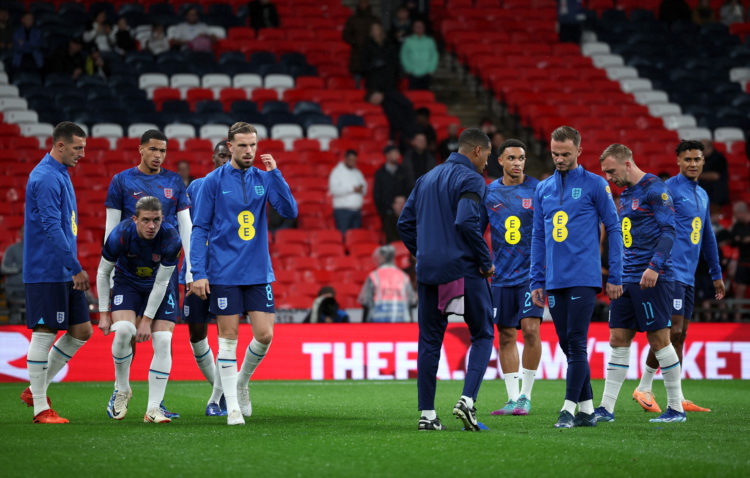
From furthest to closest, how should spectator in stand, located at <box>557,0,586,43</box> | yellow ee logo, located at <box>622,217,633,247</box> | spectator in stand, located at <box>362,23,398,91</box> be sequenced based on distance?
spectator in stand, located at <box>557,0,586,43</box> < spectator in stand, located at <box>362,23,398,91</box> < yellow ee logo, located at <box>622,217,633,247</box>

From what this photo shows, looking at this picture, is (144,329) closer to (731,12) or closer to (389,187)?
(389,187)

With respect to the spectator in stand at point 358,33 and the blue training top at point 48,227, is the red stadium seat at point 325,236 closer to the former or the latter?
the spectator in stand at point 358,33

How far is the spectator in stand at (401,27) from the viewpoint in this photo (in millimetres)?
21969

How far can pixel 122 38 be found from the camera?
68.2 ft

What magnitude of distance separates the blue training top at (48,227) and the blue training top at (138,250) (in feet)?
1.16

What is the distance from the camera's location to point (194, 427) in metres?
7.75

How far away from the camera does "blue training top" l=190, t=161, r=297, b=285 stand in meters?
7.79

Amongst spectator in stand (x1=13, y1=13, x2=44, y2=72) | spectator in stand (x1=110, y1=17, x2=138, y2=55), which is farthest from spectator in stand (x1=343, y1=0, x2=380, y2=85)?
A: spectator in stand (x1=13, y1=13, x2=44, y2=72)

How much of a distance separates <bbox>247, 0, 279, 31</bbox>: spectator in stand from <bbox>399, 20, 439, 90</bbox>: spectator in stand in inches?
125

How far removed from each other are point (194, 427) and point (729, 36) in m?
20.7

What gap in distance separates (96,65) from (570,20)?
11131mm

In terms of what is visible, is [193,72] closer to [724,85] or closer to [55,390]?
[55,390]

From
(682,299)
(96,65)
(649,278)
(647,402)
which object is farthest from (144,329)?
(96,65)

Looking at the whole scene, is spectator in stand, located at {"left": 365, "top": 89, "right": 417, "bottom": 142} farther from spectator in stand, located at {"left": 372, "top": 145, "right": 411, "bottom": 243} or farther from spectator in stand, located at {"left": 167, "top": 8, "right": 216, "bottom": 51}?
spectator in stand, located at {"left": 167, "top": 8, "right": 216, "bottom": 51}
